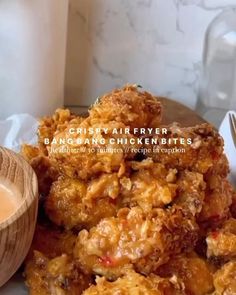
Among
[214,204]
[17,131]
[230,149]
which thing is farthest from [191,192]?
[17,131]

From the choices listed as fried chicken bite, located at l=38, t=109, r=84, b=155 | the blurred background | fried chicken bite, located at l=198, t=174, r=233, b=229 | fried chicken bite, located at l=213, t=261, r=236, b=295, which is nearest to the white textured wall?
the blurred background

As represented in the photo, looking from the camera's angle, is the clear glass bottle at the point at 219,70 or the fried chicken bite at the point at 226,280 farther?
the clear glass bottle at the point at 219,70

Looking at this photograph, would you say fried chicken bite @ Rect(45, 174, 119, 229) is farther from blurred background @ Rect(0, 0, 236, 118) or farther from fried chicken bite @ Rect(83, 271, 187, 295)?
blurred background @ Rect(0, 0, 236, 118)

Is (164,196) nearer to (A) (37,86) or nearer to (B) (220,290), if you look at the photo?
(B) (220,290)

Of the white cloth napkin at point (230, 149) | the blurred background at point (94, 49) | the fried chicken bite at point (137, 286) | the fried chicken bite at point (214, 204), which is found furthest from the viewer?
the blurred background at point (94, 49)

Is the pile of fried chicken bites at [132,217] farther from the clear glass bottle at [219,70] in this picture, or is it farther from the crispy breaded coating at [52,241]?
the clear glass bottle at [219,70]

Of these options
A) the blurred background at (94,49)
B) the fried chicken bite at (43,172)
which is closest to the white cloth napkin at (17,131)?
the blurred background at (94,49)

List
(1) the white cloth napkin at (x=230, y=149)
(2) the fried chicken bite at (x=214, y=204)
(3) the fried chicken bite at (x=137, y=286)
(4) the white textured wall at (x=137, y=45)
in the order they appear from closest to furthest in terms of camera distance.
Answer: (3) the fried chicken bite at (x=137, y=286)
(2) the fried chicken bite at (x=214, y=204)
(1) the white cloth napkin at (x=230, y=149)
(4) the white textured wall at (x=137, y=45)

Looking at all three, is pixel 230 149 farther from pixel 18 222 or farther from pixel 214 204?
pixel 18 222
